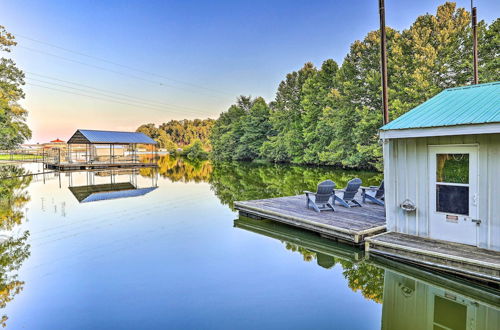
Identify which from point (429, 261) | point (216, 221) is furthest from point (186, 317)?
point (216, 221)

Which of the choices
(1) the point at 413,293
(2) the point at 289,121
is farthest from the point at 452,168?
(2) the point at 289,121

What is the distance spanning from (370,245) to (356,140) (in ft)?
63.0

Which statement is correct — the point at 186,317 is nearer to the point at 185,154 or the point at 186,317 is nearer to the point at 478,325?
the point at 478,325

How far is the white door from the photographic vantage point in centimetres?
516

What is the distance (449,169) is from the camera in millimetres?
5398

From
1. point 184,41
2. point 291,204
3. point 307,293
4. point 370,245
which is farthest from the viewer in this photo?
point 184,41

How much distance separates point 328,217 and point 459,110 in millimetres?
3635

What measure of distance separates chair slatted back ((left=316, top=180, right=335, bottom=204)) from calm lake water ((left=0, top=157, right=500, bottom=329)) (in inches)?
43.5

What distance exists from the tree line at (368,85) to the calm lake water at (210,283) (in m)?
16.3

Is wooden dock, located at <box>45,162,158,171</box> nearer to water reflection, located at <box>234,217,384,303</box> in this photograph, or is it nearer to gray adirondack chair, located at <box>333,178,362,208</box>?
water reflection, located at <box>234,217,384,303</box>

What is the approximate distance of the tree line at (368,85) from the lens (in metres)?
19.3

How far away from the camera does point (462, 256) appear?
4.81 m

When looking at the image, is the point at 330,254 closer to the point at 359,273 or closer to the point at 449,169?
the point at 359,273

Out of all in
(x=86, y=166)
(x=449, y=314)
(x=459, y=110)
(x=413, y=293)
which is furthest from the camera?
(x=86, y=166)
